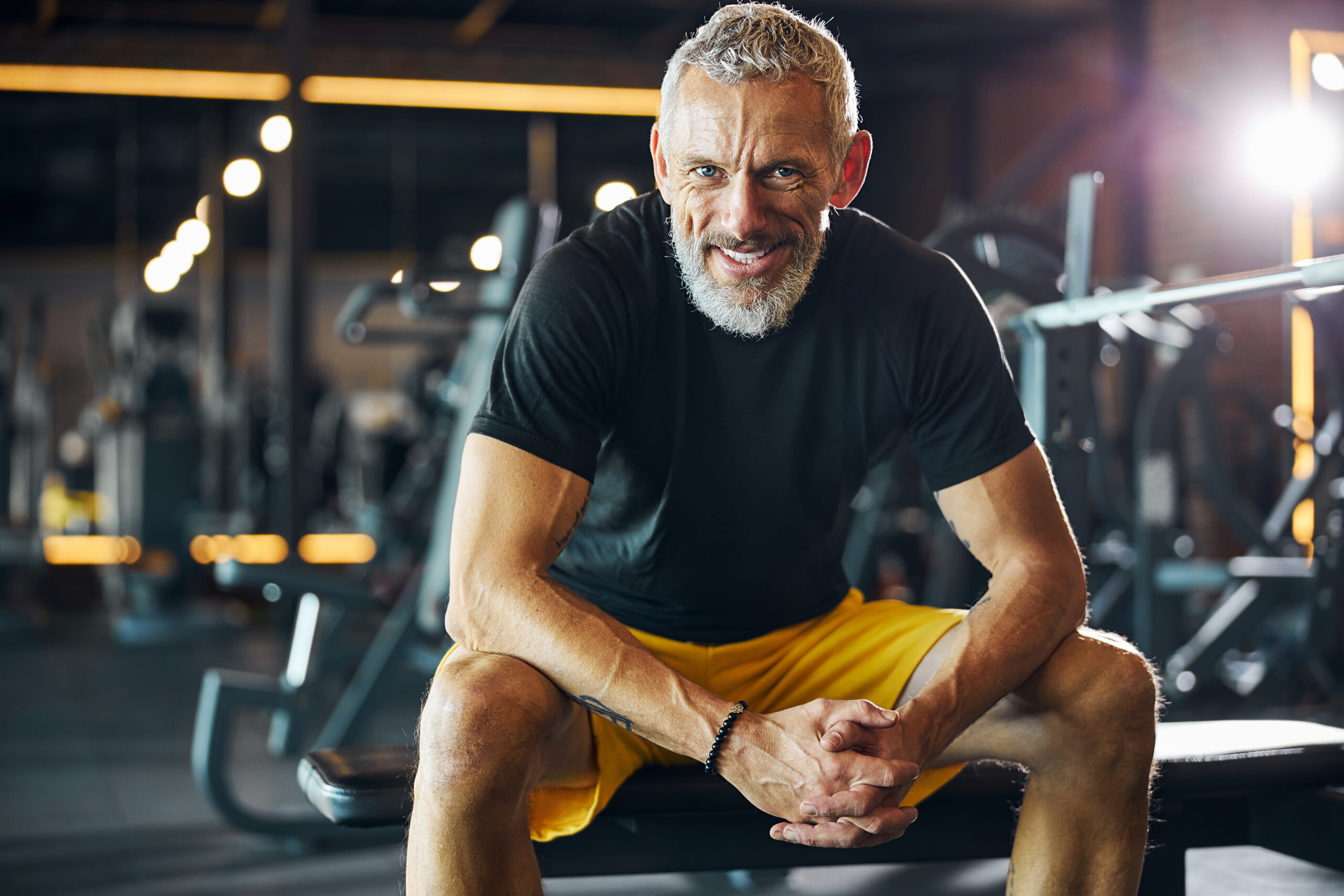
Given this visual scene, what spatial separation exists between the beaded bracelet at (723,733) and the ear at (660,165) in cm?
57

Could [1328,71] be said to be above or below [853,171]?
above

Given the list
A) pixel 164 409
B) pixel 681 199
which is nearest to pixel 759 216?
pixel 681 199

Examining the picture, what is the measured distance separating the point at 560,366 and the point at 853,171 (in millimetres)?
432

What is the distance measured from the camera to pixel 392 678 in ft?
8.51

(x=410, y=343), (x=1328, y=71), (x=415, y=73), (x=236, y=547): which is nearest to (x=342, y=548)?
(x=236, y=547)

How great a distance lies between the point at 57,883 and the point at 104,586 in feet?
16.2

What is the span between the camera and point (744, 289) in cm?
136

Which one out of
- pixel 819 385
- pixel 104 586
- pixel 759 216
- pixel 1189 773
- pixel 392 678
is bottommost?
pixel 104 586

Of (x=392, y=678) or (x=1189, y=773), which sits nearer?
(x=1189, y=773)

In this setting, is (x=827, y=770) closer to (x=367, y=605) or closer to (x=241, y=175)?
(x=367, y=605)

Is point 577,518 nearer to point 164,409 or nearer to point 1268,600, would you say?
point 1268,600

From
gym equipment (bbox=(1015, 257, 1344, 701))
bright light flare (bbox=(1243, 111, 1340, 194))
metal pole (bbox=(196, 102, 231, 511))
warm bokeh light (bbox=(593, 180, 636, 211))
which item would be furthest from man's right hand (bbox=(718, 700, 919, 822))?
metal pole (bbox=(196, 102, 231, 511))

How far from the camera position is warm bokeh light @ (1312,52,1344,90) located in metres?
3.31

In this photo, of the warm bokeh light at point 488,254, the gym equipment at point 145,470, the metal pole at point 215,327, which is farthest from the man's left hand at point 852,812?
the metal pole at point 215,327
